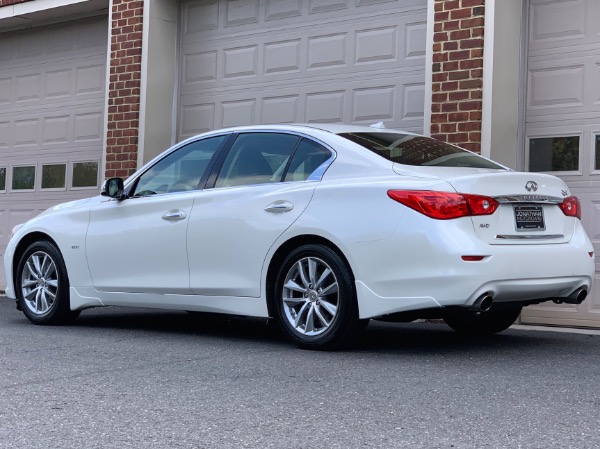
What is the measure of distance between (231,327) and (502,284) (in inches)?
119

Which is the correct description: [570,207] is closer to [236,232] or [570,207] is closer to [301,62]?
[236,232]

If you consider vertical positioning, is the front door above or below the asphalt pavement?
above

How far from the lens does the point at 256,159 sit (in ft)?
25.0

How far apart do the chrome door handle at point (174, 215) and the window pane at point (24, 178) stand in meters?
6.93

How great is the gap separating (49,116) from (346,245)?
8.42 metres

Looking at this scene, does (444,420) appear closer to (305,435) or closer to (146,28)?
(305,435)

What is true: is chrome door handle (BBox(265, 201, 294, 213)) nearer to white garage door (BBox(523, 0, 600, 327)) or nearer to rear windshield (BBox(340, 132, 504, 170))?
rear windshield (BBox(340, 132, 504, 170))

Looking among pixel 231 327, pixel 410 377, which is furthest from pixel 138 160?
pixel 410 377

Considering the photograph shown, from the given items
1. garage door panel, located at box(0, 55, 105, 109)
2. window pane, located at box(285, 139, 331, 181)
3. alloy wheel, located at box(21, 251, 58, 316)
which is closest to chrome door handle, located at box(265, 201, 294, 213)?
window pane, located at box(285, 139, 331, 181)

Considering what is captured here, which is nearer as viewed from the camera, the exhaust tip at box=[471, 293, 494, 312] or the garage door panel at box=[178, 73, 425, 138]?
the exhaust tip at box=[471, 293, 494, 312]

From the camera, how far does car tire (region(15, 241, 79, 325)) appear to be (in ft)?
28.3

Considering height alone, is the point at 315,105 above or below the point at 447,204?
above

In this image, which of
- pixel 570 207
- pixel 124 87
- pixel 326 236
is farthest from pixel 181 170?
pixel 124 87

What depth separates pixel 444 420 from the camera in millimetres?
4578
